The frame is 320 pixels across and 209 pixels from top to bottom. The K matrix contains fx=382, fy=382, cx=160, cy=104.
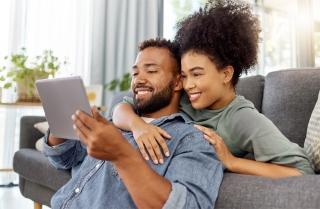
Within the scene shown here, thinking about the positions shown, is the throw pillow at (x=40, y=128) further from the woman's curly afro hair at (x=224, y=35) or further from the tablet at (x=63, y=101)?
the woman's curly afro hair at (x=224, y=35)

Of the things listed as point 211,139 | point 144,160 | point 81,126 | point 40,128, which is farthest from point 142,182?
point 40,128

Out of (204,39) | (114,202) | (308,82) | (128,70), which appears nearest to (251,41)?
(204,39)

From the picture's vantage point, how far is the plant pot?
265cm

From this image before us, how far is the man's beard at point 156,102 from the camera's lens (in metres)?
1.16

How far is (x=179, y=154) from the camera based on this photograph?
35.9 inches

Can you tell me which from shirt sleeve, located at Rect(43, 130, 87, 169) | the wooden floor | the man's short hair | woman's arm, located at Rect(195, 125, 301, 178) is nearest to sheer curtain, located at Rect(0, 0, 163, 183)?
the wooden floor

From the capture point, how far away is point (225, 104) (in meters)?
1.21

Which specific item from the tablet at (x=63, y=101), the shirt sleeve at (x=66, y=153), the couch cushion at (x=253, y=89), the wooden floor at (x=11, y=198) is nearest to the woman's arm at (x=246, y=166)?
the tablet at (x=63, y=101)

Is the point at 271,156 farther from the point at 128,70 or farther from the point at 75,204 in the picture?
the point at 128,70

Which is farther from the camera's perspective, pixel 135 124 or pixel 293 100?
pixel 293 100

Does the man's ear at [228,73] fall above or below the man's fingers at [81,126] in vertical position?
above

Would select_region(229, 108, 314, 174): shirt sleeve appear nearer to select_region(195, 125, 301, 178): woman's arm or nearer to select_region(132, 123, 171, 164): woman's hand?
select_region(195, 125, 301, 178): woman's arm

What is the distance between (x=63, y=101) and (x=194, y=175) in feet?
1.20

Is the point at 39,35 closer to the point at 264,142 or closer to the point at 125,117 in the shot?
the point at 125,117
